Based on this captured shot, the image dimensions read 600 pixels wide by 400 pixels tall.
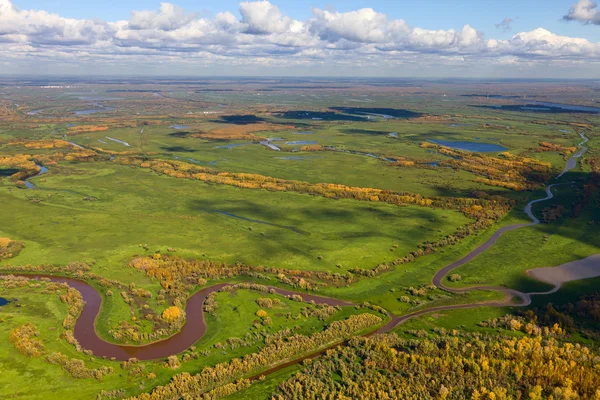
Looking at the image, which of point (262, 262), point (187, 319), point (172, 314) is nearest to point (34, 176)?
point (262, 262)

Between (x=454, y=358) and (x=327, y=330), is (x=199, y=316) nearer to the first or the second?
(x=327, y=330)

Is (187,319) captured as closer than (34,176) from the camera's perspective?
Yes

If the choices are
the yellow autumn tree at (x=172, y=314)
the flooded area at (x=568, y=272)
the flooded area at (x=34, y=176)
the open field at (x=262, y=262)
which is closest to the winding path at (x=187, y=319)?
the open field at (x=262, y=262)

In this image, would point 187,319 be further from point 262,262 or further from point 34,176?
point 34,176

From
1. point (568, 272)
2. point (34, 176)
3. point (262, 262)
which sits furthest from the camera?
point (34, 176)

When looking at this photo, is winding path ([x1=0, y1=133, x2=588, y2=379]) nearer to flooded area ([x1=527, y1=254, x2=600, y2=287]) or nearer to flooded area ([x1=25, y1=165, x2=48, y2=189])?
flooded area ([x1=527, y1=254, x2=600, y2=287])

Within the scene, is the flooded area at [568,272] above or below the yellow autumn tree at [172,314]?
above

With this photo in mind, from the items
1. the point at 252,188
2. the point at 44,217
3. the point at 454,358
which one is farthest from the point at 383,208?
the point at 44,217

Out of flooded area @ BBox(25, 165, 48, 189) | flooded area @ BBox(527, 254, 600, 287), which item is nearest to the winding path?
flooded area @ BBox(527, 254, 600, 287)

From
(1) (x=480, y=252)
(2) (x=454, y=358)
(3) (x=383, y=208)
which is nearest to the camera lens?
(2) (x=454, y=358)

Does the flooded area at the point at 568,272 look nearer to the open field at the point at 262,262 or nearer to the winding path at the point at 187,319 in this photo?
the open field at the point at 262,262

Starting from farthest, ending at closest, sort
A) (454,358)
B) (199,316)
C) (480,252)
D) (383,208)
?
(383,208) → (480,252) → (199,316) → (454,358)
